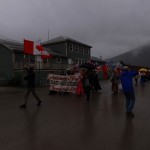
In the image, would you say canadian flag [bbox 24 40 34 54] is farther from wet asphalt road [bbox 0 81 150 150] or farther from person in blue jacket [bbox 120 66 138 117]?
person in blue jacket [bbox 120 66 138 117]

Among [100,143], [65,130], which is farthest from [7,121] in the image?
[100,143]

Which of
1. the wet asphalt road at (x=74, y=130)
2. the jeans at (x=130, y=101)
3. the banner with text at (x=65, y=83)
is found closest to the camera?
the wet asphalt road at (x=74, y=130)

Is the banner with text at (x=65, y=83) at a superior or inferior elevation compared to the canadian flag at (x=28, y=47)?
inferior

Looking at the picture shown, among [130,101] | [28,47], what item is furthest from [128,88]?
[28,47]

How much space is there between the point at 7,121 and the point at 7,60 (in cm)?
2128

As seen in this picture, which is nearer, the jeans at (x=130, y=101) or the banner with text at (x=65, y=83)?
the jeans at (x=130, y=101)

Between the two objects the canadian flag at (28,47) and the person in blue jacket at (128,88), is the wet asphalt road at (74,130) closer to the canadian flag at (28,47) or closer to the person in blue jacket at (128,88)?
the person in blue jacket at (128,88)

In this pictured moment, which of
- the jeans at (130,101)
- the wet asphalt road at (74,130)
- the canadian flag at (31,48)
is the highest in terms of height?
the canadian flag at (31,48)

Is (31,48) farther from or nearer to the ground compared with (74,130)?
farther from the ground

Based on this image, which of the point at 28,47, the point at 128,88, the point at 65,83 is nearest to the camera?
the point at 128,88

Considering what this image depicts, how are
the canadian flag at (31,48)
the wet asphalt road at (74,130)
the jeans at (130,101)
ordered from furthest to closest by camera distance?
1. the canadian flag at (31,48)
2. the jeans at (130,101)
3. the wet asphalt road at (74,130)

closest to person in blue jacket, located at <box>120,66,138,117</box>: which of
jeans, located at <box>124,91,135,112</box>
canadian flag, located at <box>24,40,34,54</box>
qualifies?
jeans, located at <box>124,91,135,112</box>

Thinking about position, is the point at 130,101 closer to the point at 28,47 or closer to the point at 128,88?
the point at 128,88

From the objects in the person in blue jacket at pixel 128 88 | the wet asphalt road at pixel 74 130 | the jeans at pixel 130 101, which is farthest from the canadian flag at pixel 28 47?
the jeans at pixel 130 101
